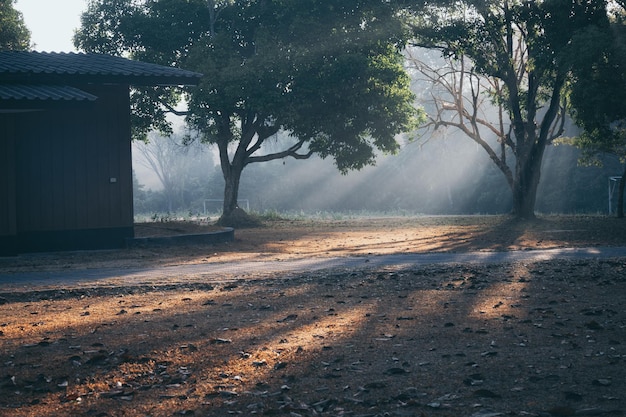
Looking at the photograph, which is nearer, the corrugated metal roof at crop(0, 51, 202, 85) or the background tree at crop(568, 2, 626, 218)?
the corrugated metal roof at crop(0, 51, 202, 85)

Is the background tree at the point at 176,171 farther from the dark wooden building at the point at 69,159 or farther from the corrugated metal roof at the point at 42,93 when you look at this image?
the corrugated metal roof at the point at 42,93

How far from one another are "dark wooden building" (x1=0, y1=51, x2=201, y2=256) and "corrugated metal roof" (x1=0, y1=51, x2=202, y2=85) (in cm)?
2

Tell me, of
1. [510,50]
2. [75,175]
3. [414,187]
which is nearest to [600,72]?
[510,50]

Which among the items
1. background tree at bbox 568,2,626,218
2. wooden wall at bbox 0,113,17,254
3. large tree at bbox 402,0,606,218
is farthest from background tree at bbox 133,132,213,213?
wooden wall at bbox 0,113,17,254

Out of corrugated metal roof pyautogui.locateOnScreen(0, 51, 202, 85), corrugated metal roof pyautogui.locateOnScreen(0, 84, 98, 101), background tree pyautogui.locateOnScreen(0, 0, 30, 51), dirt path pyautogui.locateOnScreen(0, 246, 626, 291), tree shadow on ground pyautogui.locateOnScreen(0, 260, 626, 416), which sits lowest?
tree shadow on ground pyautogui.locateOnScreen(0, 260, 626, 416)

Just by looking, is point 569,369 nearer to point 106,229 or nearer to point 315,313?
point 315,313

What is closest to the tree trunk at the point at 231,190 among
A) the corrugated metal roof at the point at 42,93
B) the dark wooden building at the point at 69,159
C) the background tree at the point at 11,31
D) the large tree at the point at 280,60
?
the large tree at the point at 280,60

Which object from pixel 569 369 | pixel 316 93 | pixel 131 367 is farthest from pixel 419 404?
pixel 316 93

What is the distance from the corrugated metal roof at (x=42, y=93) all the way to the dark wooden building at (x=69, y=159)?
43 mm

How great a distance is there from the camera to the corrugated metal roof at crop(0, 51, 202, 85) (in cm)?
1652

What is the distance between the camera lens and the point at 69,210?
56.9ft

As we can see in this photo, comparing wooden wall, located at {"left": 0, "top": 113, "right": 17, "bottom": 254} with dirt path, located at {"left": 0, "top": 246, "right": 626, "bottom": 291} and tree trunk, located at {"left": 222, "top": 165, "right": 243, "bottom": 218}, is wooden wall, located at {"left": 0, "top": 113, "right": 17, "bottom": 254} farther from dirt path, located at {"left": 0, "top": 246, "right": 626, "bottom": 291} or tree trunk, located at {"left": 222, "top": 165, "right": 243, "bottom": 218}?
tree trunk, located at {"left": 222, "top": 165, "right": 243, "bottom": 218}

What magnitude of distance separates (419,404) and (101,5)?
94.5 feet

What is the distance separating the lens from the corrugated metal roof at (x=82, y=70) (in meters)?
16.5
